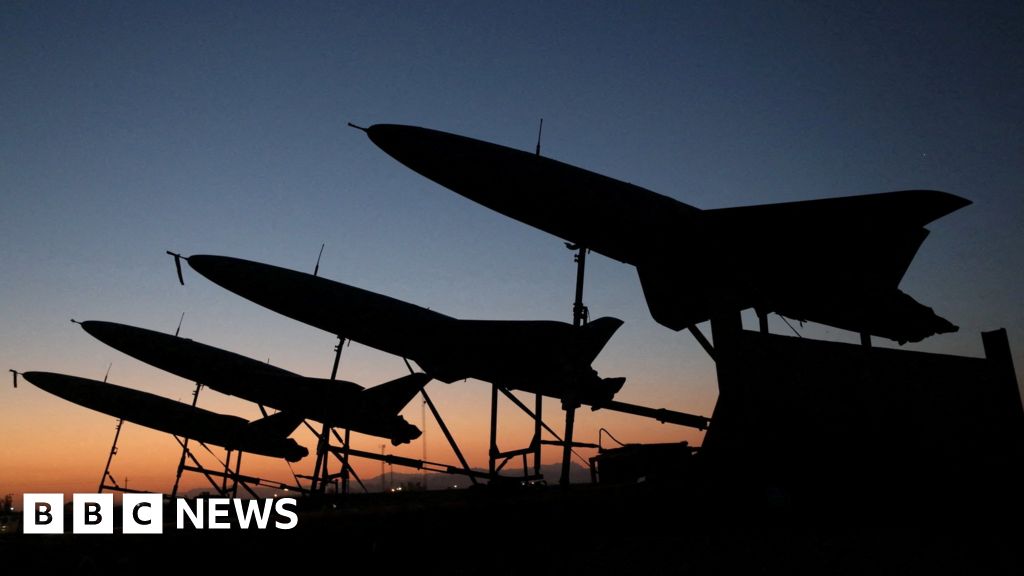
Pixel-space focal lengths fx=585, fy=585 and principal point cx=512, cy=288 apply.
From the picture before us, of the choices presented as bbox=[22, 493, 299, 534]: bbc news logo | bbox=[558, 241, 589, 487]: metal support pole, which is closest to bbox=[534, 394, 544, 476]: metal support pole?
bbox=[558, 241, 589, 487]: metal support pole

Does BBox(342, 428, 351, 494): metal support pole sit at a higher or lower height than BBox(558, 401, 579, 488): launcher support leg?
lower

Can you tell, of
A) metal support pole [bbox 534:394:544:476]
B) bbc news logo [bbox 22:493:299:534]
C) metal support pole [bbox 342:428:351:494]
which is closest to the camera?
bbc news logo [bbox 22:493:299:534]

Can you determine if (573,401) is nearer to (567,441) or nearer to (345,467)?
(567,441)

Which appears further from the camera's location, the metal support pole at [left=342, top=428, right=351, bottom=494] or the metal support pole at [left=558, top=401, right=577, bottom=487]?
the metal support pole at [left=342, top=428, right=351, bottom=494]

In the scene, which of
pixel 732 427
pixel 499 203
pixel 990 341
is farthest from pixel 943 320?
pixel 499 203

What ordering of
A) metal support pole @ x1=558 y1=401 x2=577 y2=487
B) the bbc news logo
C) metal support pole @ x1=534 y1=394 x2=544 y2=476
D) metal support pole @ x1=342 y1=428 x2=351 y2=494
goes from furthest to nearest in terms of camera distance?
metal support pole @ x1=342 y1=428 x2=351 y2=494 → metal support pole @ x1=534 y1=394 x2=544 y2=476 → metal support pole @ x1=558 y1=401 x2=577 y2=487 → the bbc news logo

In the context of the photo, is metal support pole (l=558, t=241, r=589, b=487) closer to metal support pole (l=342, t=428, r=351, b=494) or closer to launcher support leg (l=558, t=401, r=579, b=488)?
launcher support leg (l=558, t=401, r=579, b=488)

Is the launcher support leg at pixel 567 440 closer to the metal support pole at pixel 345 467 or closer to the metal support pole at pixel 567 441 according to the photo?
the metal support pole at pixel 567 441

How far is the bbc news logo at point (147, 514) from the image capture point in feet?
22.4

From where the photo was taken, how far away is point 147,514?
7105mm

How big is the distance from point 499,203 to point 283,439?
867 inches

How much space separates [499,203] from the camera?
972 centimetres

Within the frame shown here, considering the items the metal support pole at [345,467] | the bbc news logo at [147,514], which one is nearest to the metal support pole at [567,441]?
the bbc news logo at [147,514]

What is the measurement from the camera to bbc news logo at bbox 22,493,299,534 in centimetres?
684
